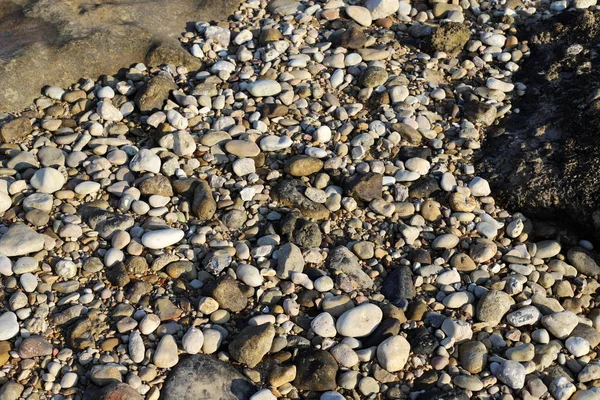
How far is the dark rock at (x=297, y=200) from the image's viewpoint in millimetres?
3258

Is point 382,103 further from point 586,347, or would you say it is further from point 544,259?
point 586,347

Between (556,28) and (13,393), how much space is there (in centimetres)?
342

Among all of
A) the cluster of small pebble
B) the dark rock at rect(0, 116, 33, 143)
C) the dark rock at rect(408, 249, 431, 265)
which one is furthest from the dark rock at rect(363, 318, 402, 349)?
the dark rock at rect(0, 116, 33, 143)

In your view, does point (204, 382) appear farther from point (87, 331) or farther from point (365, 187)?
point (365, 187)

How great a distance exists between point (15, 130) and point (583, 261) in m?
2.72

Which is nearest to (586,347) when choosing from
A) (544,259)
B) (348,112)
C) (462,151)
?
(544,259)

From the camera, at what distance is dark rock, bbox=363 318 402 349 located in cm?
275

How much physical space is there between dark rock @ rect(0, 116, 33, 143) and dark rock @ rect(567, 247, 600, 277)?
263cm

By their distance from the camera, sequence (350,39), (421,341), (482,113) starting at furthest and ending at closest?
(350,39), (482,113), (421,341)

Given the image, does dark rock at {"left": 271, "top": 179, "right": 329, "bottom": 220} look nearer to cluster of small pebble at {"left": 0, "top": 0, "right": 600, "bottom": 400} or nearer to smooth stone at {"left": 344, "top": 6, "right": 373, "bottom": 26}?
cluster of small pebble at {"left": 0, "top": 0, "right": 600, "bottom": 400}

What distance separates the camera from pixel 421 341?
2.76 metres

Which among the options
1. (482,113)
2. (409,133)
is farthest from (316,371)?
(482,113)

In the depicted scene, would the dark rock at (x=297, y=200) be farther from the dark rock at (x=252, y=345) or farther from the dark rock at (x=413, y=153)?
the dark rock at (x=252, y=345)

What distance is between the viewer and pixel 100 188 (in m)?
3.30
